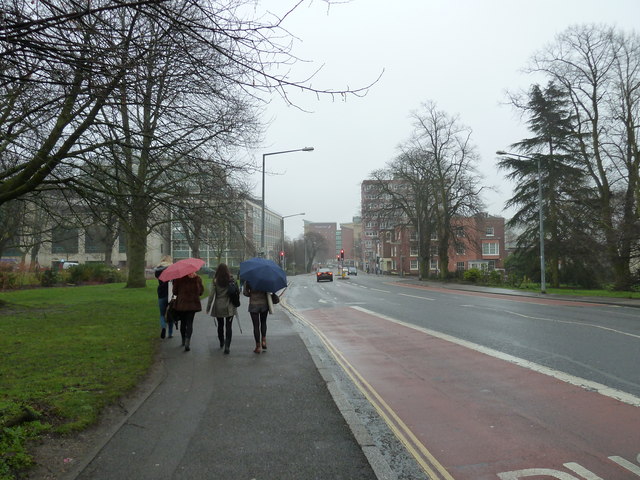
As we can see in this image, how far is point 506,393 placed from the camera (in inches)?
241

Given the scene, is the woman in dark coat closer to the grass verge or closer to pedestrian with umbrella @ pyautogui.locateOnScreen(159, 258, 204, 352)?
pedestrian with umbrella @ pyautogui.locateOnScreen(159, 258, 204, 352)

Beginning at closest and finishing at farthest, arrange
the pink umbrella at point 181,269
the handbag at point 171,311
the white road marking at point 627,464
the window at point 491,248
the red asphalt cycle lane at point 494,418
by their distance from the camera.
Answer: the white road marking at point 627,464 < the red asphalt cycle lane at point 494,418 < the pink umbrella at point 181,269 < the handbag at point 171,311 < the window at point 491,248

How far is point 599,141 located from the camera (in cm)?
3022

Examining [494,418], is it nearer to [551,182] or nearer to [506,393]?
[506,393]

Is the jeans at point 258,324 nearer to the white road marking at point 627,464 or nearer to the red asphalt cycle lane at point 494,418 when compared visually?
the red asphalt cycle lane at point 494,418

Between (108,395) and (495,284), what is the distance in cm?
3886

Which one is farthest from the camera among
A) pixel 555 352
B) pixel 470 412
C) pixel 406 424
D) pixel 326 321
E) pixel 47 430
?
pixel 326 321

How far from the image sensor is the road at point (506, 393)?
4000 millimetres

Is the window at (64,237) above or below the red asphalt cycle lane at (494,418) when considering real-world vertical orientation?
above

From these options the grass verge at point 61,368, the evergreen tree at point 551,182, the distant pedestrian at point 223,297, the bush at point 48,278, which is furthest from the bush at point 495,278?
the distant pedestrian at point 223,297

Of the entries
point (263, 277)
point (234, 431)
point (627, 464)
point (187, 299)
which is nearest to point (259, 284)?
point (263, 277)

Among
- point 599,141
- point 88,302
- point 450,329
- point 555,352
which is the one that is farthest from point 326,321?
point 599,141

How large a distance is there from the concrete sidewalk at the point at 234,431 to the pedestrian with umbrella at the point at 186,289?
124 centimetres

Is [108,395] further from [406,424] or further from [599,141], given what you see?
[599,141]
